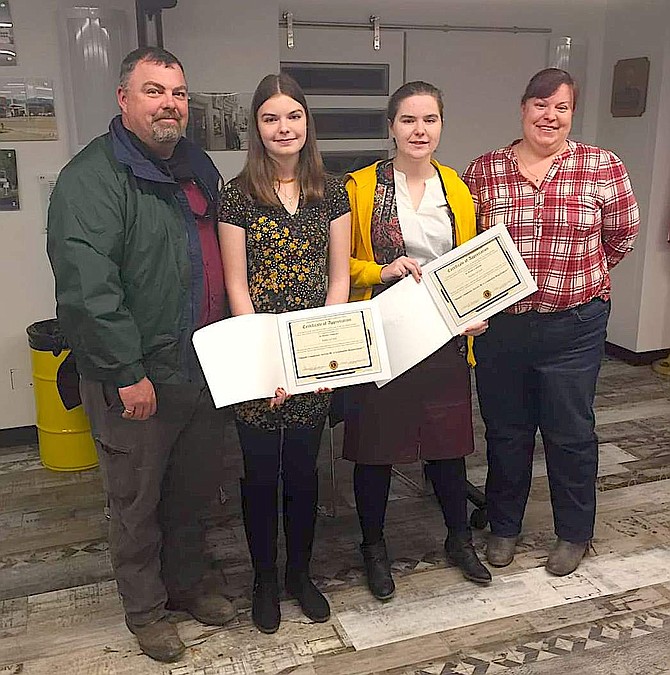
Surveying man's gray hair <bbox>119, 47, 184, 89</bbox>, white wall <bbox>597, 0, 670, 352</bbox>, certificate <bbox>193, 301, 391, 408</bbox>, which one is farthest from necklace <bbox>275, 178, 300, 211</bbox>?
white wall <bbox>597, 0, 670, 352</bbox>

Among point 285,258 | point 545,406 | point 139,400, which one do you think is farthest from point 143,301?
point 545,406

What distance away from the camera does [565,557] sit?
250cm

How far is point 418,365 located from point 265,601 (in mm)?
818

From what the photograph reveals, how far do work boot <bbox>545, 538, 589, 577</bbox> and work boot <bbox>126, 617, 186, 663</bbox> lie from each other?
120 centimetres

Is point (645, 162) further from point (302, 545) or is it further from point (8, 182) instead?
point (8, 182)

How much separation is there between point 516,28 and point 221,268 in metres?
3.08

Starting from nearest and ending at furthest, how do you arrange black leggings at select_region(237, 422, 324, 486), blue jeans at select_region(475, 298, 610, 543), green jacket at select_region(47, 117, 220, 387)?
green jacket at select_region(47, 117, 220, 387)
black leggings at select_region(237, 422, 324, 486)
blue jeans at select_region(475, 298, 610, 543)

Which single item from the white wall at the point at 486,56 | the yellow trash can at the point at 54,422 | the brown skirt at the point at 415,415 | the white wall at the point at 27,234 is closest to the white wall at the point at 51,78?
the white wall at the point at 27,234

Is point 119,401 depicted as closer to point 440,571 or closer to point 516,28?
point 440,571

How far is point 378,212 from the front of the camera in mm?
2135

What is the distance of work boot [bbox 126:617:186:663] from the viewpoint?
2102 mm

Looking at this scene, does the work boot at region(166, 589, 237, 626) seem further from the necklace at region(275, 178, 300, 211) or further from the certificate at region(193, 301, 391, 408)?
the necklace at region(275, 178, 300, 211)

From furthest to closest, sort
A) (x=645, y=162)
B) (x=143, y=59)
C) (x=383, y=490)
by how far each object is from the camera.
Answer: (x=645, y=162), (x=383, y=490), (x=143, y=59)

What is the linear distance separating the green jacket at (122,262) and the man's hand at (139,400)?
2 centimetres
